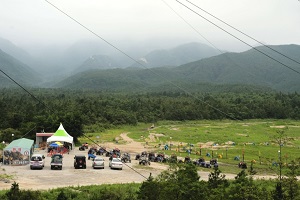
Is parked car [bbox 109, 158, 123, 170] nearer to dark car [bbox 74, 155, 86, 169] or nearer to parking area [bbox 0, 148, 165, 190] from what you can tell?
parking area [bbox 0, 148, 165, 190]

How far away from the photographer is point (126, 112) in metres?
82.9

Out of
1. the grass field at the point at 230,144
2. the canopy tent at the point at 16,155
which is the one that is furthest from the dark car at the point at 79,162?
the grass field at the point at 230,144

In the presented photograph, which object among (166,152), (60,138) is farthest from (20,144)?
(166,152)

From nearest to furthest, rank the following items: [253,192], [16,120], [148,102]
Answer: [253,192] < [16,120] < [148,102]

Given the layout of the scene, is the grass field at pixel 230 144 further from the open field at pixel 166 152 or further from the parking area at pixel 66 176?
the parking area at pixel 66 176

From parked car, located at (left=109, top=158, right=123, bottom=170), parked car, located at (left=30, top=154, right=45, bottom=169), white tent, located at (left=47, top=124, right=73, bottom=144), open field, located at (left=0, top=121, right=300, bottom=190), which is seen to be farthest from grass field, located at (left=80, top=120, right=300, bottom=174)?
parked car, located at (left=30, top=154, right=45, bottom=169)

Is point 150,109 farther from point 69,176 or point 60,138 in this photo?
point 69,176

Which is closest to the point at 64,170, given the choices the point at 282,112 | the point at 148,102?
the point at 148,102

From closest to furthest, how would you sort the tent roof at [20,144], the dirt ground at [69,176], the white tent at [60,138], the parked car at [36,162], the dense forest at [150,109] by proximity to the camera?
the dirt ground at [69,176], the parked car at [36,162], the tent roof at [20,144], the white tent at [60,138], the dense forest at [150,109]

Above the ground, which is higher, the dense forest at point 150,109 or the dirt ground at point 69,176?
the dense forest at point 150,109

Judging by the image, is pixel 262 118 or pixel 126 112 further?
pixel 262 118

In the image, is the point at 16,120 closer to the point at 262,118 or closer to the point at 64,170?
the point at 64,170

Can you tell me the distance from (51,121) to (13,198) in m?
33.9

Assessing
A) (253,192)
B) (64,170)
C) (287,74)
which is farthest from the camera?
(287,74)
